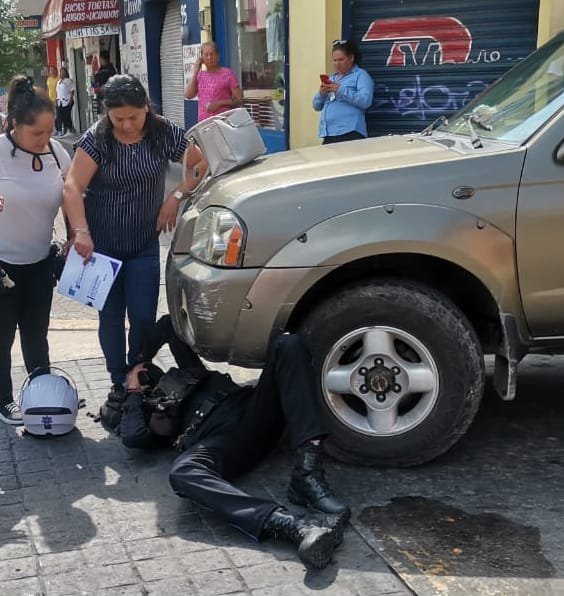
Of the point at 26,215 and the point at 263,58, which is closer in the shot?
the point at 26,215

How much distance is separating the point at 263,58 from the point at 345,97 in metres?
2.88

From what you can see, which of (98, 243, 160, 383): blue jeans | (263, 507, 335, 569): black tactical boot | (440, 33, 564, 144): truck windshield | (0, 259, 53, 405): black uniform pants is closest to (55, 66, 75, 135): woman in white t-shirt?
(0, 259, 53, 405): black uniform pants

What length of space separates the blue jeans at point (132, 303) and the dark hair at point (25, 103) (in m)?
0.90

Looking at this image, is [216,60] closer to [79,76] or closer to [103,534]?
[103,534]

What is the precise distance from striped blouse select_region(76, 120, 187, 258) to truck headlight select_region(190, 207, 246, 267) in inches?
27.4

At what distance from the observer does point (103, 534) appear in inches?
141

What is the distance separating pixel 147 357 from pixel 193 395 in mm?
500

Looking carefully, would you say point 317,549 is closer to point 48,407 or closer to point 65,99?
point 48,407

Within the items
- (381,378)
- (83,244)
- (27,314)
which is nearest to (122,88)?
(83,244)

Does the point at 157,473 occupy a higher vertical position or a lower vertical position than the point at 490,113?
lower

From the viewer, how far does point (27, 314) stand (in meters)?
4.82

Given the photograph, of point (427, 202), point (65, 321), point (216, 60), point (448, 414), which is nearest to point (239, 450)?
point (448, 414)

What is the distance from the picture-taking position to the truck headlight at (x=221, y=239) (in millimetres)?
3855

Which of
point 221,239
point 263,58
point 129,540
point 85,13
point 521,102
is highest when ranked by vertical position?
point 85,13
